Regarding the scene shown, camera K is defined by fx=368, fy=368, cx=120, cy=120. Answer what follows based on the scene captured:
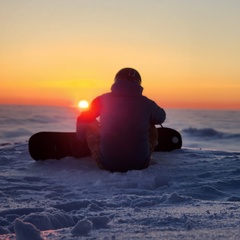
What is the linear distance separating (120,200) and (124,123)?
1719 mm

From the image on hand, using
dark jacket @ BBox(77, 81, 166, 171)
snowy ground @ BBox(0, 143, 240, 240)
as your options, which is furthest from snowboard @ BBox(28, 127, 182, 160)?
dark jacket @ BBox(77, 81, 166, 171)

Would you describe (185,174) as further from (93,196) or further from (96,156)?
(93,196)

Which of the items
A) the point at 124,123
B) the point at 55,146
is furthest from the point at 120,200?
the point at 55,146

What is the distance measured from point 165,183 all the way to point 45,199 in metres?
1.54

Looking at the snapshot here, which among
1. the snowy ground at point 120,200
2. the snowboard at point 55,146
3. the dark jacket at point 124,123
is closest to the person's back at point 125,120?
the dark jacket at point 124,123

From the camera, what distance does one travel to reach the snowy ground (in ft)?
7.38

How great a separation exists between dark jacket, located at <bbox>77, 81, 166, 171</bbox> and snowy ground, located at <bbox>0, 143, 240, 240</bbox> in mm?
224

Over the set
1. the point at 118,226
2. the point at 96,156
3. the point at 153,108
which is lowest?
the point at 118,226

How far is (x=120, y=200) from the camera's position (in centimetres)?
321

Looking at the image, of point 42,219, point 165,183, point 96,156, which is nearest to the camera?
point 42,219

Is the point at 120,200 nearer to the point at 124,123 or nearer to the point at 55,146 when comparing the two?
the point at 124,123

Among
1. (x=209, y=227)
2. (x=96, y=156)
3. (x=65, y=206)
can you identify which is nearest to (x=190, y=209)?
(x=209, y=227)

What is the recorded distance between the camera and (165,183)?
4305 millimetres

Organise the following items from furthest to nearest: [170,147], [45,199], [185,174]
A: [170,147] < [185,174] < [45,199]
